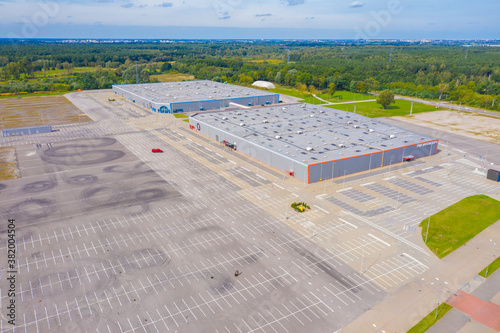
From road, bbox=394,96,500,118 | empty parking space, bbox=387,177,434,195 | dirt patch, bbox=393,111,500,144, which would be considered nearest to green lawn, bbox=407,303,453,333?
empty parking space, bbox=387,177,434,195

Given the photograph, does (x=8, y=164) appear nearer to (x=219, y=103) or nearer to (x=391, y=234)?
(x=391, y=234)

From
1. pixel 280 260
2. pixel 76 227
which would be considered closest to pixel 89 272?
pixel 76 227

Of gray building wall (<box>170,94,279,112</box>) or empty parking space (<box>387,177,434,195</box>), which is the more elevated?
gray building wall (<box>170,94,279,112</box>)

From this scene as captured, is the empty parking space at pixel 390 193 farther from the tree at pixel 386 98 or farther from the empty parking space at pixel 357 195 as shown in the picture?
the tree at pixel 386 98

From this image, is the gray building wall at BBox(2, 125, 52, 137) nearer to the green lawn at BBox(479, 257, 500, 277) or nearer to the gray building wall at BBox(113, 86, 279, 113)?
the gray building wall at BBox(113, 86, 279, 113)

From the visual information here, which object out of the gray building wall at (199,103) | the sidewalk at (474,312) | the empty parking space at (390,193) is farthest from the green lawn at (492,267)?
the gray building wall at (199,103)

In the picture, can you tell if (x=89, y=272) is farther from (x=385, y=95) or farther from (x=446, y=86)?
(x=446, y=86)

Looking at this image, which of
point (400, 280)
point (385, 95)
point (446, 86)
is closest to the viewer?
point (400, 280)
